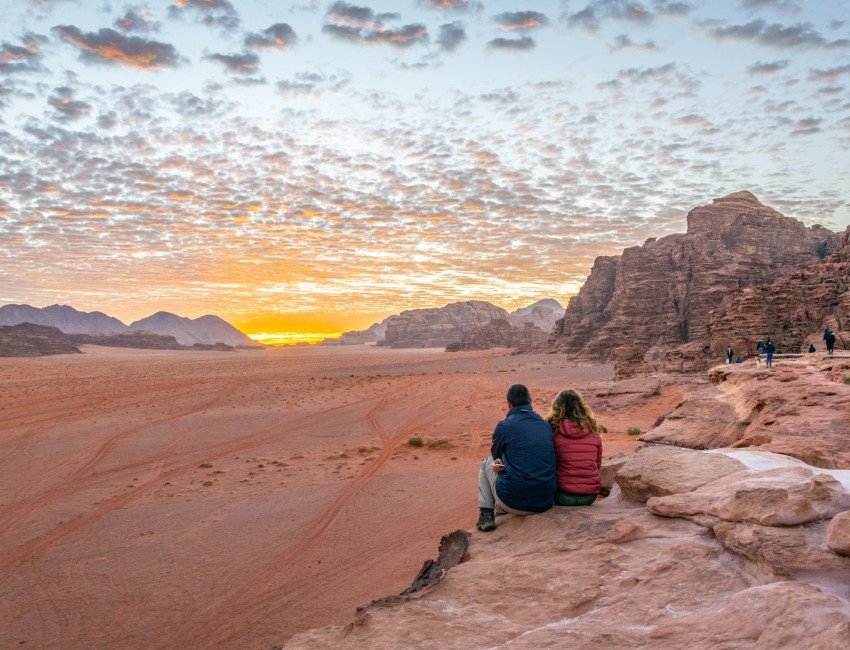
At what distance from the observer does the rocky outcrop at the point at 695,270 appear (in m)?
53.7

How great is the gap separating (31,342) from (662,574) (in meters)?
121

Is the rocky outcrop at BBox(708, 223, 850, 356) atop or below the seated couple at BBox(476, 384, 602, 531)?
atop

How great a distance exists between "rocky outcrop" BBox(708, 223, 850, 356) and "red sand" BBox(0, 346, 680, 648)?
43.7 feet

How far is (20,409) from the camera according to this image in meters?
22.2

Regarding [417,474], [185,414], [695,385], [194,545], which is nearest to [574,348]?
Result: [695,385]

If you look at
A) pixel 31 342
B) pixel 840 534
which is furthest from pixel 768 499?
pixel 31 342

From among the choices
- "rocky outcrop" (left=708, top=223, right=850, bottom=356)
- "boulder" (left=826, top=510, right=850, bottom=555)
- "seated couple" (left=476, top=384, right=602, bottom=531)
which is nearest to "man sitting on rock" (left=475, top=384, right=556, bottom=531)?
"seated couple" (left=476, top=384, right=602, bottom=531)

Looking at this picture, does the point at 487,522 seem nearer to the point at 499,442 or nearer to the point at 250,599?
the point at 499,442

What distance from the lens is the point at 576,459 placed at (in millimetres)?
5238

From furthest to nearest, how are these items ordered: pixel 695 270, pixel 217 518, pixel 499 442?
pixel 695 270, pixel 217 518, pixel 499 442

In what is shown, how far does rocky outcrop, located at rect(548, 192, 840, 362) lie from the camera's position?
2114 inches

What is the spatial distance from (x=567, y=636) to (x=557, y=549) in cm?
132

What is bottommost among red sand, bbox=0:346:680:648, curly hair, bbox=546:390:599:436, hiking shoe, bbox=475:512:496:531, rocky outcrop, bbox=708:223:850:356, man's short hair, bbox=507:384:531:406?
red sand, bbox=0:346:680:648

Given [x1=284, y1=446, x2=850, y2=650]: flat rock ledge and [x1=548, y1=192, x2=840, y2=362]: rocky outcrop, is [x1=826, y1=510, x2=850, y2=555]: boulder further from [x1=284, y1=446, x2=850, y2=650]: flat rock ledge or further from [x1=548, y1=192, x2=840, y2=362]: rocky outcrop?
[x1=548, y1=192, x2=840, y2=362]: rocky outcrop
